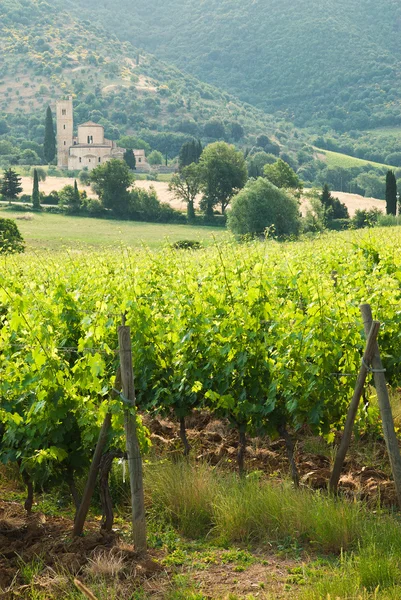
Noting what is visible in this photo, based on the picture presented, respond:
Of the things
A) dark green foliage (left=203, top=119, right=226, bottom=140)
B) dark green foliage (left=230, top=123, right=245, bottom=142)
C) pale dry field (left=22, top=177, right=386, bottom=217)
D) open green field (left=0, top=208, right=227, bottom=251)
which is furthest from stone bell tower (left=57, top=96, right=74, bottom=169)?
open green field (left=0, top=208, right=227, bottom=251)

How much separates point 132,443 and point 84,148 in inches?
5007

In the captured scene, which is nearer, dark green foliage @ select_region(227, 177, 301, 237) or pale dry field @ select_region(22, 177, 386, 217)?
dark green foliage @ select_region(227, 177, 301, 237)

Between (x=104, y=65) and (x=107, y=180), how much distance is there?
427 feet

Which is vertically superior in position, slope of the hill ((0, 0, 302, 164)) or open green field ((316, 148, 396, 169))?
slope of the hill ((0, 0, 302, 164))

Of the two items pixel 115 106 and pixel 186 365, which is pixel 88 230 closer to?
pixel 186 365

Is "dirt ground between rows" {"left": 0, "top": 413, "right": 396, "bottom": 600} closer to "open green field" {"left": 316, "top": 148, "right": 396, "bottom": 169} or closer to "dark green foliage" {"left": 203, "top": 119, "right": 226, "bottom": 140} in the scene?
"open green field" {"left": 316, "top": 148, "right": 396, "bottom": 169}

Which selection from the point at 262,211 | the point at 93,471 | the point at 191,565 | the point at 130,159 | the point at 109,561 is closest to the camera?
the point at 109,561

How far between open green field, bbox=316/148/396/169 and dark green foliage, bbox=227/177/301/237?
7106 centimetres

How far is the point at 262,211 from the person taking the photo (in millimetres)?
60906

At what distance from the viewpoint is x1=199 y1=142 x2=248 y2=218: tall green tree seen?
80.9m

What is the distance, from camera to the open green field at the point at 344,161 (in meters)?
136

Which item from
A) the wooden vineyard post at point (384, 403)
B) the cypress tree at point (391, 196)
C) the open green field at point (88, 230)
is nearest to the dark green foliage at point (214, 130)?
the open green field at point (88, 230)

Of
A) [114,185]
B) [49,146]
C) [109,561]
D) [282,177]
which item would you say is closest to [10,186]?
[114,185]

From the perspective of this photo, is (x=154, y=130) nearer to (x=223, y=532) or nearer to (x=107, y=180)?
(x=107, y=180)
